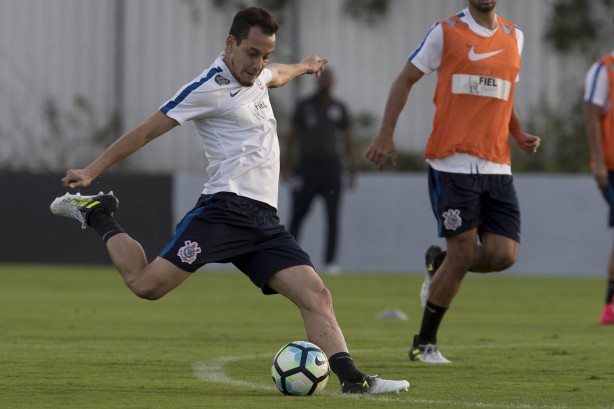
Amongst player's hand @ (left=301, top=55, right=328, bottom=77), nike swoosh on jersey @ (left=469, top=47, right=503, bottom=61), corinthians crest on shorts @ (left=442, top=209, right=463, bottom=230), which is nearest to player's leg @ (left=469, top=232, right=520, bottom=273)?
corinthians crest on shorts @ (left=442, top=209, right=463, bottom=230)

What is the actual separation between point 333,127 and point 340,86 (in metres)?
5.58

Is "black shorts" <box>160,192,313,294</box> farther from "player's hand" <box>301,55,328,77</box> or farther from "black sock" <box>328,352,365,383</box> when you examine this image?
"player's hand" <box>301,55,328,77</box>

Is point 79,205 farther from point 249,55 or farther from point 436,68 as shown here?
point 436,68

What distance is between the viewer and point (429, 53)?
877 cm

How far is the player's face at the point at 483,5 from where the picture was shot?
8773 millimetres

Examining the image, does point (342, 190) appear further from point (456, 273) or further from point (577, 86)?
point (456, 273)

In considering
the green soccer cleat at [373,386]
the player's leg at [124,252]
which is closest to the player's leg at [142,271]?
the player's leg at [124,252]

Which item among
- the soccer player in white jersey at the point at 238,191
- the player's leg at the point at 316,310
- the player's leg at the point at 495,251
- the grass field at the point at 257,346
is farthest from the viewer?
the player's leg at the point at 495,251

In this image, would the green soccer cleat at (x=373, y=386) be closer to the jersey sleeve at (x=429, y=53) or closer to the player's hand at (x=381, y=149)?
the player's hand at (x=381, y=149)

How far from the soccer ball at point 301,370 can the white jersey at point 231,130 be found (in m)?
0.81

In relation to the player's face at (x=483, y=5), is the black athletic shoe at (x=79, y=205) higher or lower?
lower

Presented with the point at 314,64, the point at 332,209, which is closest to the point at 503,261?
the point at 314,64

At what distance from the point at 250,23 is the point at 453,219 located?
78.6 inches

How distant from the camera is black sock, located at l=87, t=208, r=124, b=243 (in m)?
7.80
